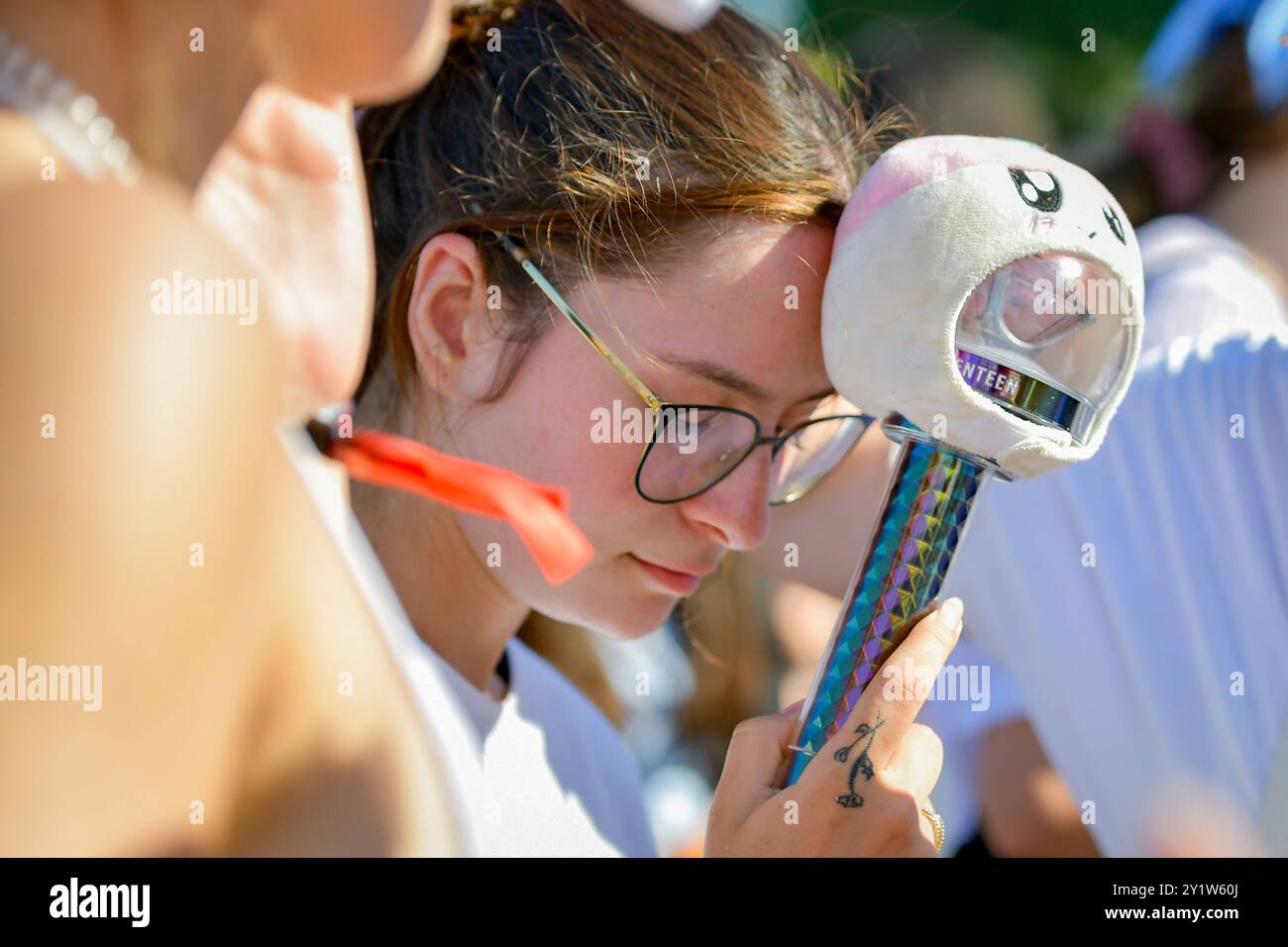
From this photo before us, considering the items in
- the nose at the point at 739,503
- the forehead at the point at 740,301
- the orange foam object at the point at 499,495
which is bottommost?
the nose at the point at 739,503

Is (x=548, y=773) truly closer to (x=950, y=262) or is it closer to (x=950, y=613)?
(x=950, y=613)

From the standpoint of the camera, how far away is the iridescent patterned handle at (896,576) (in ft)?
2.52

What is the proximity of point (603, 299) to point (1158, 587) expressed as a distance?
62cm

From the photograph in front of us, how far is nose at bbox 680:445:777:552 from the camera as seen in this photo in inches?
38.3

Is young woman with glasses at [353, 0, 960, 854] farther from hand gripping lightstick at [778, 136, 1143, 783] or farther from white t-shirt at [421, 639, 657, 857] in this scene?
hand gripping lightstick at [778, 136, 1143, 783]

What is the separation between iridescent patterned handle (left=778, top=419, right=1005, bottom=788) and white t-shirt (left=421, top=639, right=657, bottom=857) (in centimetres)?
27

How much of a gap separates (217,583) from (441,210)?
816 millimetres

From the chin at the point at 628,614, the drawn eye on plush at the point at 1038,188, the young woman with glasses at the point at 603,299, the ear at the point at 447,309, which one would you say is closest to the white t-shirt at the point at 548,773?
the young woman with glasses at the point at 603,299

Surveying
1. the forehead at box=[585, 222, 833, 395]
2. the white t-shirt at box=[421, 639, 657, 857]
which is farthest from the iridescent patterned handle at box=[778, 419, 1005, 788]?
the white t-shirt at box=[421, 639, 657, 857]

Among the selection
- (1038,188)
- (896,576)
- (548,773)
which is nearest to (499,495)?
(896,576)

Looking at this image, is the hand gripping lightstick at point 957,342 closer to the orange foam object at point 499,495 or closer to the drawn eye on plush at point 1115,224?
the drawn eye on plush at point 1115,224

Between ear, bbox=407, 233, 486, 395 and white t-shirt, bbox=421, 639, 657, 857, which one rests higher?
ear, bbox=407, 233, 486, 395

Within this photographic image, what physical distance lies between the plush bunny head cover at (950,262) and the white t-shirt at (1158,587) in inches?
14.9

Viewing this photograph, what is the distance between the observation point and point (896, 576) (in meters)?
0.78
